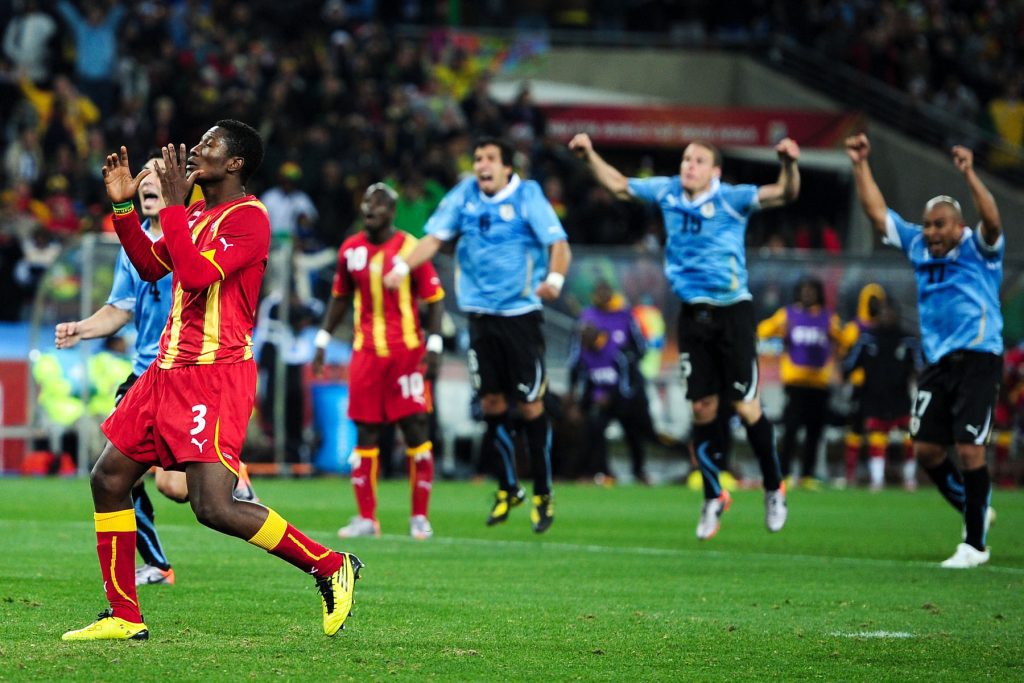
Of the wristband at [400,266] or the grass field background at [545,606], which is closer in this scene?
the grass field background at [545,606]

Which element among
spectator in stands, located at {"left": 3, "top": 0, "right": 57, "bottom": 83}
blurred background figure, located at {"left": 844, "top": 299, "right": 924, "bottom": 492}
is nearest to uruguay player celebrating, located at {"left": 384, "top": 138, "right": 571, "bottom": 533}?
blurred background figure, located at {"left": 844, "top": 299, "right": 924, "bottom": 492}

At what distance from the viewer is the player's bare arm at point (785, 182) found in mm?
11109

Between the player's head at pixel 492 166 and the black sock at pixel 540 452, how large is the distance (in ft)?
5.78

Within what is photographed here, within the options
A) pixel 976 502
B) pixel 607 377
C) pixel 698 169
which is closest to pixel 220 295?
pixel 698 169

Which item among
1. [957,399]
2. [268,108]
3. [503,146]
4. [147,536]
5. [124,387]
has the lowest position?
[147,536]

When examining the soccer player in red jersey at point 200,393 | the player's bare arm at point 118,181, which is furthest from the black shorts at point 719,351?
the player's bare arm at point 118,181

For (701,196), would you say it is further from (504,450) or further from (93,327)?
(93,327)

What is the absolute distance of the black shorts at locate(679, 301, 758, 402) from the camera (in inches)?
465

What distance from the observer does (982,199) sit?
1023 centimetres

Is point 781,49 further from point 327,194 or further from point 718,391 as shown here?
point 718,391

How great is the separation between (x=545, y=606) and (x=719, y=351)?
402 cm

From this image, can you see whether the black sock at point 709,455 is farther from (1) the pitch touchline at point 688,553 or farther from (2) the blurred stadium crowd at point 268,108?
(2) the blurred stadium crowd at point 268,108

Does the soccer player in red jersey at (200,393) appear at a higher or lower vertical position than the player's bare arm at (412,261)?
lower

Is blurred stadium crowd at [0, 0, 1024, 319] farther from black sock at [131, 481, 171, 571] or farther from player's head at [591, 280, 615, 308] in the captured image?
black sock at [131, 481, 171, 571]
